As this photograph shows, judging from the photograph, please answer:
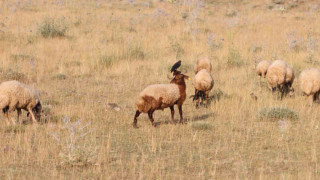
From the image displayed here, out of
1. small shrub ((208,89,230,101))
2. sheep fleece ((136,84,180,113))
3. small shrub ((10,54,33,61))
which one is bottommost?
small shrub ((208,89,230,101))

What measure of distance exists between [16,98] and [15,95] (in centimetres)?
6

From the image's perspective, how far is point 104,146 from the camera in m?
7.95

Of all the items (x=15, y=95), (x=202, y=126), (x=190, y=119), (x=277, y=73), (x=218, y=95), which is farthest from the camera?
(x=218, y=95)

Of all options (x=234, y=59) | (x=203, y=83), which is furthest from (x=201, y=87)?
(x=234, y=59)

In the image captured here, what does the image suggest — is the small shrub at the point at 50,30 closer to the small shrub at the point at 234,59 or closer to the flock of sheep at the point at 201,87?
the small shrub at the point at 234,59

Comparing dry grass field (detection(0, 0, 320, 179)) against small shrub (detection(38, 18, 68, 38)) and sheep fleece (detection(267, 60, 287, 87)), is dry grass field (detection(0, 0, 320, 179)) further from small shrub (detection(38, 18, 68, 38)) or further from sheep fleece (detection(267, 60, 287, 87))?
sheep fleece (detection(267, 60, 287, 87))

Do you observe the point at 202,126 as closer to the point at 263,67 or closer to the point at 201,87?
the point at 201,87

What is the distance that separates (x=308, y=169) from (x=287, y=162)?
0.46 metres

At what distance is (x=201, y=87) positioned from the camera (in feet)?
37.6

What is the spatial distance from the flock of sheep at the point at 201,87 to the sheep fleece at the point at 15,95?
226 centimetres

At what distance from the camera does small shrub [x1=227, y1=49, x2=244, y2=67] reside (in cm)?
1638

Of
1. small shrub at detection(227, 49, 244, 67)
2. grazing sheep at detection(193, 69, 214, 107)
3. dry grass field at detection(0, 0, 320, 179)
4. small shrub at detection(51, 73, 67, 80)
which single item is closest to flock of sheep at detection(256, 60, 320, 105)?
dry grass field at detection(0, 0, 320, 179)

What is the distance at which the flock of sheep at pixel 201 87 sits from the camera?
8.84 m

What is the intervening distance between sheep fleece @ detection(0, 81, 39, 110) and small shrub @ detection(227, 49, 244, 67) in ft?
29.2
